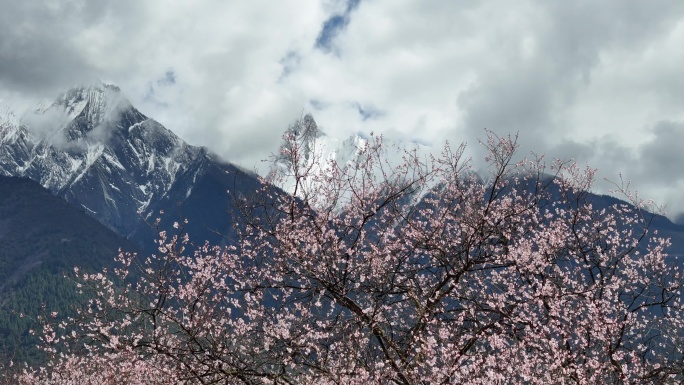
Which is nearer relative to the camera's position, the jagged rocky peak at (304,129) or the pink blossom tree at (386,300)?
the pink blossom tree at (386,300)

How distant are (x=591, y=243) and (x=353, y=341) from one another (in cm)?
671

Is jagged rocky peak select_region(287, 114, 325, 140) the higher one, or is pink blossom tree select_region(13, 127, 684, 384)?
jagged rocky peak select_region(287, 114, 325, 140)

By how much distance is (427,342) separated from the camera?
1044 cm

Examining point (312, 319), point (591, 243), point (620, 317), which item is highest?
point (591, 243)

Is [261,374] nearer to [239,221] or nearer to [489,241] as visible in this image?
[239,221]

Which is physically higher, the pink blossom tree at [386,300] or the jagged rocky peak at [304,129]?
the jagged rocky peak at [304,129]

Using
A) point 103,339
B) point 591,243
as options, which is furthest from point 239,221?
point 591,243

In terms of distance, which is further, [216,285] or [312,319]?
[216,285]

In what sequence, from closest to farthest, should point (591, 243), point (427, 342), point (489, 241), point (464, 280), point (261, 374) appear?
1. point (261, 374)
2. point (427, 342)
3. point (464, 280)
4. point (489, 241)
5. point (591, 243)

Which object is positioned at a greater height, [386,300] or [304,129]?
[304,129]

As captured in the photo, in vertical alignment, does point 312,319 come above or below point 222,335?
above

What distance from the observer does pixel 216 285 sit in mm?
13188

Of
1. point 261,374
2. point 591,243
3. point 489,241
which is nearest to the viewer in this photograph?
point 261,374

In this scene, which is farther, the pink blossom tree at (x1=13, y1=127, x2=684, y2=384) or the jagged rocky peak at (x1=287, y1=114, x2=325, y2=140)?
the jagged rocky peak at (x1=287, y1=114, x2=325, y2=140)
